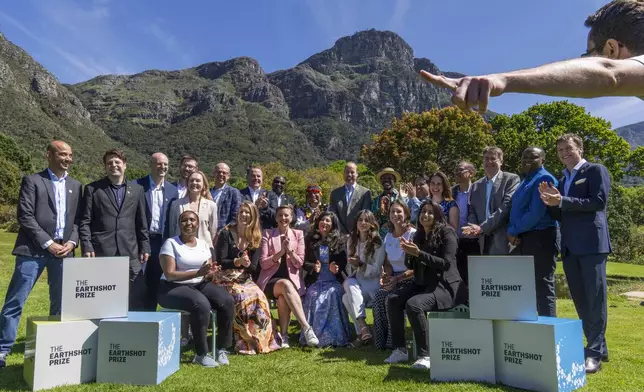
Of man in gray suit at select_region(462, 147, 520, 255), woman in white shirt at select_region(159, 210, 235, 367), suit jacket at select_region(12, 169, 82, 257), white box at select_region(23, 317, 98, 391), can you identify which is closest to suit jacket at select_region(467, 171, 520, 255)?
man in gray suit at select_region(462, 147, 520, 255)

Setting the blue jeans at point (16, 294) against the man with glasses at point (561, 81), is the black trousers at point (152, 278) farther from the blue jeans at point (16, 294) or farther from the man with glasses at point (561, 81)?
the man with glasses at point (561, 81)

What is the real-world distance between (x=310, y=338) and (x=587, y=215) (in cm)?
317

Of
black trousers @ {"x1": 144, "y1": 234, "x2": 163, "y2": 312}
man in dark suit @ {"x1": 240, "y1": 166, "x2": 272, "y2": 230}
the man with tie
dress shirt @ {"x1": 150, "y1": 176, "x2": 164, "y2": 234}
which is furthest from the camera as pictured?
man in dark suit @ {"x1": 240, "y1": 166, "x2": 272, "y2": 230}

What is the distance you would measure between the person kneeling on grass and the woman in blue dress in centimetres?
88

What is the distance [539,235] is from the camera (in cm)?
455

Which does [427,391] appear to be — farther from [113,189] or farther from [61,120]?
[61,120]

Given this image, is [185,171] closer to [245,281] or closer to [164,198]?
[164,198]

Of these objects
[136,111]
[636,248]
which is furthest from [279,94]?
[636,248]

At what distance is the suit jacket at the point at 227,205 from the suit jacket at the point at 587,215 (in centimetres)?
411

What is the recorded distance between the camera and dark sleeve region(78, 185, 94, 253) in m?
4.80

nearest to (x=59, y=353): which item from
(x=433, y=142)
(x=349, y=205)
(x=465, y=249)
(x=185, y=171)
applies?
(x=185, y=171)

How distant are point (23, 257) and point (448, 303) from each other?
13.9 feet

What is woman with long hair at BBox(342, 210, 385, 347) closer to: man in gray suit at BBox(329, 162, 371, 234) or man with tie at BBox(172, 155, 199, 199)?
man in gray suit at BBox(329, 162, 371, 234)

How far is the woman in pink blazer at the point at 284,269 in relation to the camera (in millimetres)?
5457
